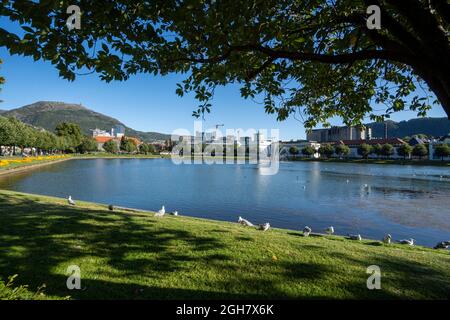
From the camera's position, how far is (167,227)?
30.6 ft

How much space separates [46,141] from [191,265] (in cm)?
10457

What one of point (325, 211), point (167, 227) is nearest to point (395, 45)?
point (167, 227)

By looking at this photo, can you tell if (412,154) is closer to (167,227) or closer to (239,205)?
(239,205)

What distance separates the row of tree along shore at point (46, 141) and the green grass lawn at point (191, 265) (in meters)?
64.8

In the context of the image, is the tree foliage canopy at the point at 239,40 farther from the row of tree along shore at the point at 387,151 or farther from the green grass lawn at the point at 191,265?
the row of tree along shore at the point at 387,151

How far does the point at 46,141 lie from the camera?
94.9 m

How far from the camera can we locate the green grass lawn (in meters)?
5.32

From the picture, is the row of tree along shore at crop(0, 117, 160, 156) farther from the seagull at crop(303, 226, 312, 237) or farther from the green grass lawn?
the seagull at crop(303, 226, 312, 237)

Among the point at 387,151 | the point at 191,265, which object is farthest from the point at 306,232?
the point at 387,151

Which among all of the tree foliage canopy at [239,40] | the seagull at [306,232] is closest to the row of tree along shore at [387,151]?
the seagull at [306,232]

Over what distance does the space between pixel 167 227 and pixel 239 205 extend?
15806mm

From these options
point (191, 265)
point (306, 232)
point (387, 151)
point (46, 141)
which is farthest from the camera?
point (387, 151)

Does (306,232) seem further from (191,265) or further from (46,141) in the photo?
(46,141)
